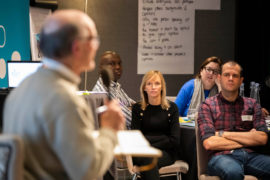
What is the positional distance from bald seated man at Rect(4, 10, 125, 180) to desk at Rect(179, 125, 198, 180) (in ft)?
8.41

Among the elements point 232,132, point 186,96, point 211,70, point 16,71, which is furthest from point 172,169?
point 16,71

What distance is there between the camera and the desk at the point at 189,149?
4.11m

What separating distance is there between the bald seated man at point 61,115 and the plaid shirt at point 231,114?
217cm

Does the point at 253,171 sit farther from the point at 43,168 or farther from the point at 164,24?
the point at 164,24

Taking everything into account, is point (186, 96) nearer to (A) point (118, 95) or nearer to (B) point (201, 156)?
(A) point (118, 95)

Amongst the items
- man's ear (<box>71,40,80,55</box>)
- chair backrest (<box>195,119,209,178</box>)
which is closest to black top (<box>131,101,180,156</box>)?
chair backrest (<box>195,119,209,178</box>)

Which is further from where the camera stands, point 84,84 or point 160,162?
point 84,84

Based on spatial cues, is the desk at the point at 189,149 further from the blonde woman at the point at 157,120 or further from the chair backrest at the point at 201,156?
the chair backrest at the point at 201,156

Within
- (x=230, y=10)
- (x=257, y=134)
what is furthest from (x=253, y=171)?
(x=230, y=10)

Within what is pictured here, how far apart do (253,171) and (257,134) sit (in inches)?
12.6

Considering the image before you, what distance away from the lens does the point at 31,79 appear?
62.1 inches

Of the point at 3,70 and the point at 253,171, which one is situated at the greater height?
the point at 3,70

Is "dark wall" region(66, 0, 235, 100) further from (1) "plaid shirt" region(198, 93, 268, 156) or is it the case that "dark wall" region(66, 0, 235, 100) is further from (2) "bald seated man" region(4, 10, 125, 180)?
(2) "bald seated man" region(4, 10, 125, 180)

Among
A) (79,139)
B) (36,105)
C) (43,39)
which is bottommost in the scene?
(79,139)
